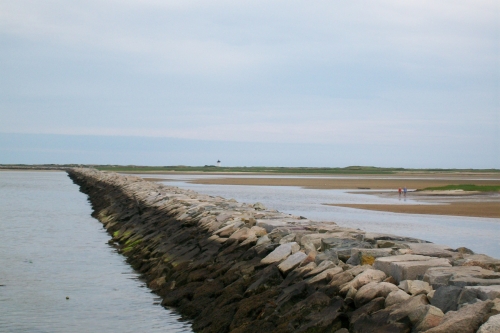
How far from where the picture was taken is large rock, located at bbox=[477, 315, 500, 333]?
4141mm

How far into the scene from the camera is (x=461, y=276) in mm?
5473

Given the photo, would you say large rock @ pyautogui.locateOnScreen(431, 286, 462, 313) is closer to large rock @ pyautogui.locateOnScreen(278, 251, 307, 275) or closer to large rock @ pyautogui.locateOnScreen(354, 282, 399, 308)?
large rock @ pyautogui.locateOnScreen(354, 282, 399, 308)

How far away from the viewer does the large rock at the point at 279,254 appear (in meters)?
7.89

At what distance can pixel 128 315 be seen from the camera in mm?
7977

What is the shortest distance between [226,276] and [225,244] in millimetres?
1640

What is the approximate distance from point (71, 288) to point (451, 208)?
641 inches

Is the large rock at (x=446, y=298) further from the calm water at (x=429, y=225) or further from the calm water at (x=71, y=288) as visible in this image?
the calm water at (x=429, y=225)

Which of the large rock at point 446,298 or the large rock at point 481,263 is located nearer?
the large rock at point 446,298

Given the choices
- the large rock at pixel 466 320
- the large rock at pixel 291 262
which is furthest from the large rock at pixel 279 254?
the large rock at pixel 466 320

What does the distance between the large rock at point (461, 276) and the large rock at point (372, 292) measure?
353 mm

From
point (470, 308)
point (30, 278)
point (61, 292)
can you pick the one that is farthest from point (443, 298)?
point (30, 278)

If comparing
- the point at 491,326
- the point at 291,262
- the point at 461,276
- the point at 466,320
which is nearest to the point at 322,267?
the point at 291,262

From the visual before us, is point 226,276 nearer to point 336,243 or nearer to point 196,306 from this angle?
point 196,306

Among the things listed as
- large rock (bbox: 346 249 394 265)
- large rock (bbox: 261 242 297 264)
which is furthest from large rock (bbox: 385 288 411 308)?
large rock (bbox: 261 242 297 264)
